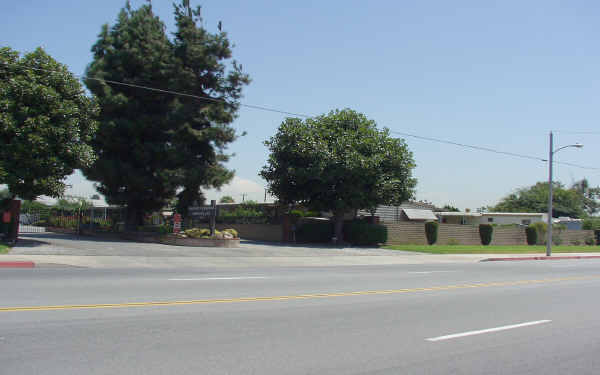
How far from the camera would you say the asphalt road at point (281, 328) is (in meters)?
5.80

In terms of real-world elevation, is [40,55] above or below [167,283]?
above

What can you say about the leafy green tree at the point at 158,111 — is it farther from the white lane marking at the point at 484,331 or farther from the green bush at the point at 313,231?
the white lane marking at the point at 484,331

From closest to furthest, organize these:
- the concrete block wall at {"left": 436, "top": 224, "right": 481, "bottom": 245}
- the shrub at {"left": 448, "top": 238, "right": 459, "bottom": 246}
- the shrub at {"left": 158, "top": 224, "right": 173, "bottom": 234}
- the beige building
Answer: the shrub at {"left": 158, "top": 224, "right": 173, "bottom": 234} < the concrete block wall at {"left": 436, "top": 224, "right": 481, "bottom": 245} < the shrub at {"left": 448, "top": 238, "right": 459, "bottom": 246} < the beige building

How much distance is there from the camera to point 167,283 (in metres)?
12.4

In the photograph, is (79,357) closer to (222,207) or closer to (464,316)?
(464,316)

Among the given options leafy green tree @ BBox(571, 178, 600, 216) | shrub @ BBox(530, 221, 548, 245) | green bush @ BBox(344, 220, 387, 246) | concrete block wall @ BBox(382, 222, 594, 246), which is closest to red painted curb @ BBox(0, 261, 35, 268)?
green bush @ BBox(344, 220, 387, 246)

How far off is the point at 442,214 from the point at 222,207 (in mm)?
23894

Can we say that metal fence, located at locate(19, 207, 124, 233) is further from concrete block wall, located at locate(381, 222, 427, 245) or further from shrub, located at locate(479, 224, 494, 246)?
shrub, located at locate(479, 224, 494, 246)

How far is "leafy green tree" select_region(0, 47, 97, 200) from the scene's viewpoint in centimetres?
1934

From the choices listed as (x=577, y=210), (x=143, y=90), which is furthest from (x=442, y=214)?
(x=577, y=210)

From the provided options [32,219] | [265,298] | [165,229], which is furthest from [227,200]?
[265,298]

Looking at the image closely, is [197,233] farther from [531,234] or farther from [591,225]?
[591,225]

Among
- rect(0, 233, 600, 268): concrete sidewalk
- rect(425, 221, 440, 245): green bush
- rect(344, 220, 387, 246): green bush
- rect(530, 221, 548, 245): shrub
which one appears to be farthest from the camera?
rect(530, 221, 548, 245): shrub

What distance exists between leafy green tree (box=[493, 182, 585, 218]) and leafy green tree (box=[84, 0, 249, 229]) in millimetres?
77049
